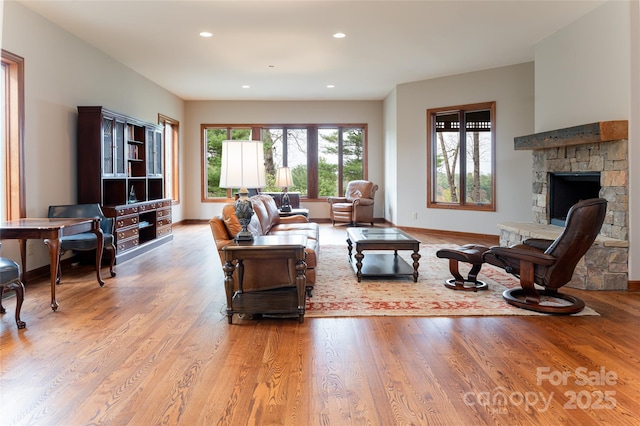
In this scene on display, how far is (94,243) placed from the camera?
183 inches

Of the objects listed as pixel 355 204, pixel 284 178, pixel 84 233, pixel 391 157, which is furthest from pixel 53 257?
pixel 391 157

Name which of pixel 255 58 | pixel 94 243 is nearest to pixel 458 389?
pixel 94 243

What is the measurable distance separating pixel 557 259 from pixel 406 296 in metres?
1.25

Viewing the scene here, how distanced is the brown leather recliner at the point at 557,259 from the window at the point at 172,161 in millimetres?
7775

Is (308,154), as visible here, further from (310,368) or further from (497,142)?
(310,368)

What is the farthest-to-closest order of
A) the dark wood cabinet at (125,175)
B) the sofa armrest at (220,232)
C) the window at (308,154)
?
the window at (308,154), the dark wood cabinet at (125,175), the sofa armrest at (220,232)

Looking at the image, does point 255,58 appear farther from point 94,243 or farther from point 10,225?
point 10,225

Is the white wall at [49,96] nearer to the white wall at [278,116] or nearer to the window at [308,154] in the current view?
the white wall at [278,116]

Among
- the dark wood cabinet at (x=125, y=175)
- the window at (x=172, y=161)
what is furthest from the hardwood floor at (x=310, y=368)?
the window at (x=172, y=161)

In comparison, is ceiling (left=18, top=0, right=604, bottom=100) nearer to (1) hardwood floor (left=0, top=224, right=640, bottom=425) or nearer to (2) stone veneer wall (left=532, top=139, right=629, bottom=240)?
(2) stone veneer wall (left=532, top=139, right=629, bottom=240)

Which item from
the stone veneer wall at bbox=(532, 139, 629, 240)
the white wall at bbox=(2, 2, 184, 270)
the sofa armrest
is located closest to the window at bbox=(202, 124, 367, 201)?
the white wall at bbox=(2, 2, 184, 270)

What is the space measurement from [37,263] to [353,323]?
361cm

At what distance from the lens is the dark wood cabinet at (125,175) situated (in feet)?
18.0

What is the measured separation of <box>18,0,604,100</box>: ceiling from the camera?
4.73 m
